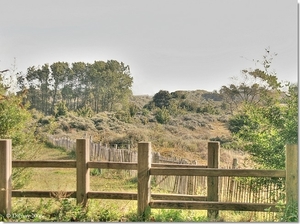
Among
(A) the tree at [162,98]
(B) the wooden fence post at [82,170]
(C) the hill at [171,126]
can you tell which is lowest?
(B) the wooden fence post at [82,170]

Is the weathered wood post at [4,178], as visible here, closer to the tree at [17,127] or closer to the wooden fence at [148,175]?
the wooden fence at [148,175]

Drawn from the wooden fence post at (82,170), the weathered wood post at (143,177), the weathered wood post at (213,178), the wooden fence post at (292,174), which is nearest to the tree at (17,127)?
the wooden fence post at (82,170)

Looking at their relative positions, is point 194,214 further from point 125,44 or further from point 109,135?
point 109,135

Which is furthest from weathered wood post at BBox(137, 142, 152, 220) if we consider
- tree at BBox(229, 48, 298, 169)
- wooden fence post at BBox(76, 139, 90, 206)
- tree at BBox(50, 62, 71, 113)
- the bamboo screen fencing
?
tree at BBox(50, 62, 71, 113)

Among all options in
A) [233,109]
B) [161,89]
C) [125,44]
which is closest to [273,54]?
[233,109]

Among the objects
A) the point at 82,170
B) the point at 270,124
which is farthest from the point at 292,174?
the point at 82,170


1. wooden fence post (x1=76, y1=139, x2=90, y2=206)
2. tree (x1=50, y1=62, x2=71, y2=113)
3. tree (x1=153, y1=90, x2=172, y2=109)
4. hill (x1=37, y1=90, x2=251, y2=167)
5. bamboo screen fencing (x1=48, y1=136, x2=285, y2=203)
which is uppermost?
tree (x1=50, y1=62, x2=71, y2=113)

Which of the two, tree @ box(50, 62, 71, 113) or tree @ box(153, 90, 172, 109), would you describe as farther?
tree @ box(50, 62, 71, 113)

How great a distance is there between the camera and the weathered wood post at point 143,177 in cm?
424

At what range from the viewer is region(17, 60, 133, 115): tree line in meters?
5.61

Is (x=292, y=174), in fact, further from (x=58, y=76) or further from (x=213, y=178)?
(x=58, y=76)

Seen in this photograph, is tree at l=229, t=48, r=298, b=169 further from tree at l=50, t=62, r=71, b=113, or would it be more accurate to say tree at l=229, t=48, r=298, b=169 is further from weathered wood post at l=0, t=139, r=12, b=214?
weathered wood post at l=0, t=139, r=12, b=214

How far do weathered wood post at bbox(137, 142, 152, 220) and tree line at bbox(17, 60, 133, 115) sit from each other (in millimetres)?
1441

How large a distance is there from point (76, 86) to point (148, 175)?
1.96 m
